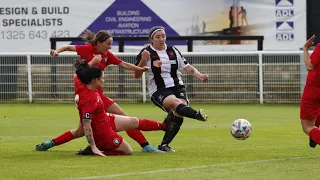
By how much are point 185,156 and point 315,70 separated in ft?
6.72

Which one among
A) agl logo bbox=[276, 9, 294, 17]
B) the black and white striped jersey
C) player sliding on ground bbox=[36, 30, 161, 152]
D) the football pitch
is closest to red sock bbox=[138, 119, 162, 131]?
player sliding on ground bbox=[36, 30, 161, 152]

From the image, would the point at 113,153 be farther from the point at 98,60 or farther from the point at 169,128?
the point at 98,60

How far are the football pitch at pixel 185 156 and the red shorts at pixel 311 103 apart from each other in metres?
0.56

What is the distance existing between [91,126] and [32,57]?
1374cm

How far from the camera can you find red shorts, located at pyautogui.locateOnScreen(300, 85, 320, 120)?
1185 cm

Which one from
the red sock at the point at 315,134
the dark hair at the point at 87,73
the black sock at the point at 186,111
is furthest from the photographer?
the black sock at the point at 186,111

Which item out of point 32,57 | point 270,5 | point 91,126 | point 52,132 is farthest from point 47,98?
point 91,126

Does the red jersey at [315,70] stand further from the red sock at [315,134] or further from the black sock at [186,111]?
the black sock at [186,111]

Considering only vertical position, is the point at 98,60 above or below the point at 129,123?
above

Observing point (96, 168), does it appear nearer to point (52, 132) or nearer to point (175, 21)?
point (52, 132)

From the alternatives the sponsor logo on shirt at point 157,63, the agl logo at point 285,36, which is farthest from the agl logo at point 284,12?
the sponsor logo on shirt at point 157,63

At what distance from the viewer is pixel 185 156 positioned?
12.2 meters

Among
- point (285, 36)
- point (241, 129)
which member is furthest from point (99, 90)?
point (285, 36)

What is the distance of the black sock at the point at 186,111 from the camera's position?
12.5 metres
